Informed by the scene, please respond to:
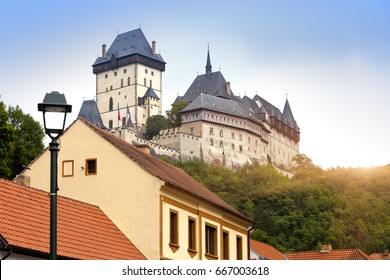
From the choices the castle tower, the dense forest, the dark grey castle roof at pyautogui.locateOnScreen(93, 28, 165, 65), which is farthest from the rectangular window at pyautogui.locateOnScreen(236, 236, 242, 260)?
the dark grey castle roof at pyautogui.locateOnScreen(93, 28, 165, 65)

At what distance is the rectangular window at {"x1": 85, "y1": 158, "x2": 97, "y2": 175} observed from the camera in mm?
24991

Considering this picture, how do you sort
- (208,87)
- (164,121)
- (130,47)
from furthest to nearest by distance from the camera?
(130,47), (208,87), (164,121)

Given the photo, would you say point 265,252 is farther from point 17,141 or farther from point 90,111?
point 90,111

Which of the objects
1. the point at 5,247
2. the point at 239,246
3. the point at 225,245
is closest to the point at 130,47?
the point at 239,246

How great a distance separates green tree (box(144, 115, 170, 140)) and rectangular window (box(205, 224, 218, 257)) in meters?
125

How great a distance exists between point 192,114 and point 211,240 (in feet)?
404

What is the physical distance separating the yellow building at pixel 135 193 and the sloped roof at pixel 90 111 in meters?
139

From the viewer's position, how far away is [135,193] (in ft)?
78.8

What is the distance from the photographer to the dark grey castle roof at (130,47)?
598ft

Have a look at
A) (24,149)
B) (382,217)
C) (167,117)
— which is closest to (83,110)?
(167,117)

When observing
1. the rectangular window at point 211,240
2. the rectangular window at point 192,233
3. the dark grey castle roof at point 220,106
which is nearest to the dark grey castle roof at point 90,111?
the dark grey castle roof at point 220,106

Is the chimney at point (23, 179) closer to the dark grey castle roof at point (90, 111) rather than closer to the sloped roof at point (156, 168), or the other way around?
the sloped roof at point (156, 168)
